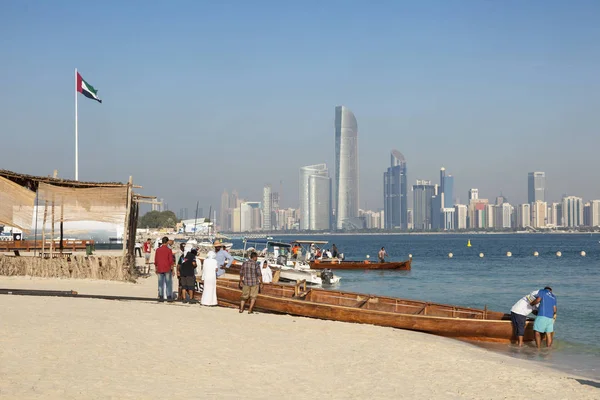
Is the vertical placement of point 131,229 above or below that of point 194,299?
above

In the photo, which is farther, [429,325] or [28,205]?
[28,205]

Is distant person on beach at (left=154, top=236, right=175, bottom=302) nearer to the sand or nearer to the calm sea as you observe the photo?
the sand

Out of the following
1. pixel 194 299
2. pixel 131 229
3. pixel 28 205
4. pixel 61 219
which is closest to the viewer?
pixel 194 299

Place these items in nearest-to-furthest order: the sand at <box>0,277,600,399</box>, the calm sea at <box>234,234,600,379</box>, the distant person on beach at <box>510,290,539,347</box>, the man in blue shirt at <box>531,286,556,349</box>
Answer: the sand at <box>0,277,600,399</box>
the calm sea at <box>234,234,600,379</box>
the man in blue shirt at <box>531,286,556,349</box>
the distant person on beach at <box>510,290,539,347</box>

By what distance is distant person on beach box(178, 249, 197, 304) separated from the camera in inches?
739

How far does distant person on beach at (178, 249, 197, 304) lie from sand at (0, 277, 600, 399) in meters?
1.75

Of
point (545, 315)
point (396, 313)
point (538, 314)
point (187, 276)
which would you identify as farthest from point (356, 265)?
point (545, 315)

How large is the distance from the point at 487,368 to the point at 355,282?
28.6 meters

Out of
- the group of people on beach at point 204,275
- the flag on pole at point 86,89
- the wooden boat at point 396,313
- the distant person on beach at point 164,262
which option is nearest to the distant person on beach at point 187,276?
the group of people on beach at point 204,275

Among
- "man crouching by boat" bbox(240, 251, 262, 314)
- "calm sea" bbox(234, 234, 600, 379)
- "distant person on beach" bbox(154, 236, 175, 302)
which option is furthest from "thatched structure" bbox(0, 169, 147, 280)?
"calm sea" bbox(234, 234, 600, 379)

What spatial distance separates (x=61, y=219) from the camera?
25406 mm

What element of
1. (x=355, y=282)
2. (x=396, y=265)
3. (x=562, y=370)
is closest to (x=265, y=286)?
(x=562, y=370)

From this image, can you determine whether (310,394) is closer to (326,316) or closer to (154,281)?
(326,316)

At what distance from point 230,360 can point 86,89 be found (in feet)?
93.7
